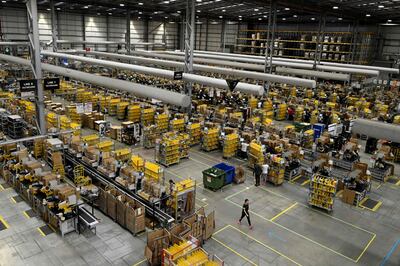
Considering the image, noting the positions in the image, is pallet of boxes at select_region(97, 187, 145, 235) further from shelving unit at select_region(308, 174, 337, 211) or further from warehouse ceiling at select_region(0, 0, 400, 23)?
warehouse ceiling at select_region(0, 0, 400, 23)

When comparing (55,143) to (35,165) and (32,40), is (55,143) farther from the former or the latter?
(32,40)

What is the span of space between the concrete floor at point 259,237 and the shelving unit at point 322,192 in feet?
1.35

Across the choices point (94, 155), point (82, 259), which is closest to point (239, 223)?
point (82, 259)

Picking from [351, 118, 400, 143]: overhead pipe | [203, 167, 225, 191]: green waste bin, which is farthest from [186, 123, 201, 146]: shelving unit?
[351, 118, 400, 143]: overhead pipe

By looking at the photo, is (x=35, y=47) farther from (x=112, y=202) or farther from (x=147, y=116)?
(x=147, y=116)

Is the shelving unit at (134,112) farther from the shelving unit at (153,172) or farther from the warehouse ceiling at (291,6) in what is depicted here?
the warehouse ceiling at (291,6)

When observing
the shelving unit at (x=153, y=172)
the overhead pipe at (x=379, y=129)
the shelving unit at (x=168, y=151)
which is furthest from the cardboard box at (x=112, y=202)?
the overhead pipe at (x=379, y=129)

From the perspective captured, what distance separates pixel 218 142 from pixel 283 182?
19.8 ft

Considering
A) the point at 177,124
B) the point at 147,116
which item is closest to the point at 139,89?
the point at 177,124

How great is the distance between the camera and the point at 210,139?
2266 cm

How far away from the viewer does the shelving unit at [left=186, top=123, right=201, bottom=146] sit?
77.5 feet

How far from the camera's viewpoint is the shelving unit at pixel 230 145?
848 inches

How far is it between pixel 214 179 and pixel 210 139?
604 centimetres

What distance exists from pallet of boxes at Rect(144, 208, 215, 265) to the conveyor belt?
2.96ft
